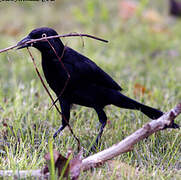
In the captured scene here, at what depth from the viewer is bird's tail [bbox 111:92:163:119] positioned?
323 centimetres

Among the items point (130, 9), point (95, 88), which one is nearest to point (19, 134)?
point (95, 88)

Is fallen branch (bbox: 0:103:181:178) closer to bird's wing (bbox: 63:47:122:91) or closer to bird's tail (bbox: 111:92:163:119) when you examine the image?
bird's wing (bbox: 63:47:122:91)

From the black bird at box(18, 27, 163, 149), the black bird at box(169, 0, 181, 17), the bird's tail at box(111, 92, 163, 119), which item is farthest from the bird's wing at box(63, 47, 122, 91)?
the black bird at box(169, 0, 181, 17)

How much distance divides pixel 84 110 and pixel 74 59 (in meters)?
0.91

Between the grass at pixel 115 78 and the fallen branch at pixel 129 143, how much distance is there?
0.08 meters

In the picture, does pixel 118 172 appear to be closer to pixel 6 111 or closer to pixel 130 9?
pixel 6 111

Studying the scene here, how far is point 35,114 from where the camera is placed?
11.7 feet

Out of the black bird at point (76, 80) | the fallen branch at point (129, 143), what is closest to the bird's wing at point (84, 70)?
the black bird at point (76, 80)

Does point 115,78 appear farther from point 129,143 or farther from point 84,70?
point 129,143

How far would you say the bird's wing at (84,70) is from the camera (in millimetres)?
2973

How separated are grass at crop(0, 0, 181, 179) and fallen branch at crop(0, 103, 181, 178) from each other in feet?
0.27

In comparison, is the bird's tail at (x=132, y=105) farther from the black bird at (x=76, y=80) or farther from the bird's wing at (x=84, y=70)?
the bird's wing at (x=84, y=70)

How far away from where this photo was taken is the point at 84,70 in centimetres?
302

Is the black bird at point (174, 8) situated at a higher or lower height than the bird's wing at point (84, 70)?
higher
